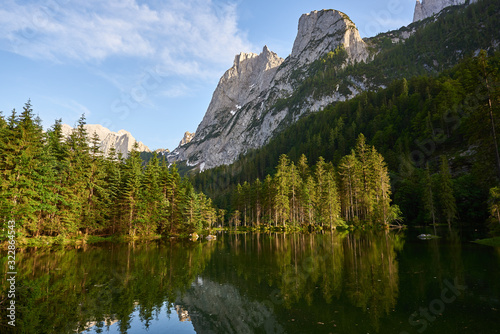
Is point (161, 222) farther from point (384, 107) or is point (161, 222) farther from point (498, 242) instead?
point (384, 107)

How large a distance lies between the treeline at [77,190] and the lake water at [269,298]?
542 inches

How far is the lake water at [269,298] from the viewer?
8211 millimetres

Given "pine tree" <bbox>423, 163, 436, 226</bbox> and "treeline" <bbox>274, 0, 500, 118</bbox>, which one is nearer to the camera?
"pine tree" <bbox>423, 163, 436, 226</bbox>

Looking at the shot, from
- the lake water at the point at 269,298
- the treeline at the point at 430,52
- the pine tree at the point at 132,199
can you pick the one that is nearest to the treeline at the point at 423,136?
the lake water at the point at 269,298

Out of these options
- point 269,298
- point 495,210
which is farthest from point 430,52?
point 269,298

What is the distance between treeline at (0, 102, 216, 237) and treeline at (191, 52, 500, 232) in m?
43.9

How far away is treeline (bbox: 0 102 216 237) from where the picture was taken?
27.0 metres

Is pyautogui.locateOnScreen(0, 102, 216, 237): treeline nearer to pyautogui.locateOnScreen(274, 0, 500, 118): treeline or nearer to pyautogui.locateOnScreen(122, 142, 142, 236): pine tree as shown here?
pyautogui.locateOnScreen(122, 142, 142, 236): pine tree

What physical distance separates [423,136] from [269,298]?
90968 mm

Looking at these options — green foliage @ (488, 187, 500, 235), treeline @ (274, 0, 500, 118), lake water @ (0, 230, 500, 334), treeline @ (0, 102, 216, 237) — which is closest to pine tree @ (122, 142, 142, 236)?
treeline @ (0, 102, 216, 237)
